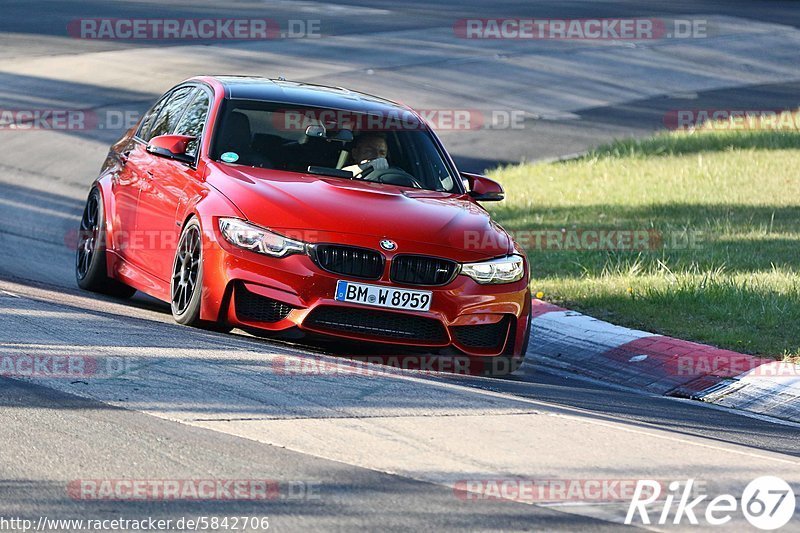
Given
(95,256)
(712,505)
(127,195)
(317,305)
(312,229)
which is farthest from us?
(95,256)

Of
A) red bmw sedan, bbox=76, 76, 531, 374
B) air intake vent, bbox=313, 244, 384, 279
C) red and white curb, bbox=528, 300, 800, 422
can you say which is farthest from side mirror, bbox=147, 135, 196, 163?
red and white curb, bbox=528, 300, 800, 422

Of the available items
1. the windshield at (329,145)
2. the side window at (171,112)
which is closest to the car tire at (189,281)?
the windshield at (329,145)

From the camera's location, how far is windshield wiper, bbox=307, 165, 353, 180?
9.56 meters

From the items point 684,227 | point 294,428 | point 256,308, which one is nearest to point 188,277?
point 256,308

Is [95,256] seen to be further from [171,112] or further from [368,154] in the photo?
[368,154]

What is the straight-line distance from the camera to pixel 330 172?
9.60 meters

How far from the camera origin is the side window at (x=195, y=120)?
9.84m

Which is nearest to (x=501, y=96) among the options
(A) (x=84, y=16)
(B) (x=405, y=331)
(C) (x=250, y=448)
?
(A) (x=84, y=16)

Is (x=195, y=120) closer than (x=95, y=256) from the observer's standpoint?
Yes

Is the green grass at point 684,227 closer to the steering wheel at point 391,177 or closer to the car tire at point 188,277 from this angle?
the steering wheel at point 391,177

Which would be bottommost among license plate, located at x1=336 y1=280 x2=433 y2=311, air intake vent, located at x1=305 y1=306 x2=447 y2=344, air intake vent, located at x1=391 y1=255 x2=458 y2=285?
air intake vent, located at x1=305 y1=306 x2=447 y2=344

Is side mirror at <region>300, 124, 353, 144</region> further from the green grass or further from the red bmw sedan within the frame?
the green grass

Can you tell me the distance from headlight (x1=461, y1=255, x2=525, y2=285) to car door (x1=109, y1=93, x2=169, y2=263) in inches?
105

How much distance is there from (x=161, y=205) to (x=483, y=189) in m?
2.20
